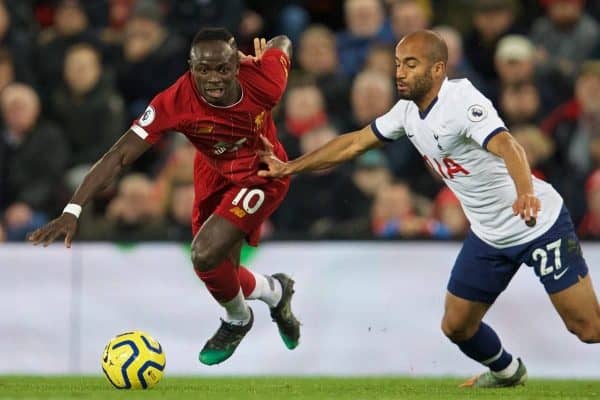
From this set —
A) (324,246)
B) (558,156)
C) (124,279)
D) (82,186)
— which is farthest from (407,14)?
(82,186)

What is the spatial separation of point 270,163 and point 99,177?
115 cm

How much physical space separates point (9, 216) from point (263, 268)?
2.77 m

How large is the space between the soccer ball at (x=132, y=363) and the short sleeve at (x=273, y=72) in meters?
1.81

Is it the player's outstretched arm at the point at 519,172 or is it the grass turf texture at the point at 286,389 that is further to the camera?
the grass turf texture at the point at 286,389

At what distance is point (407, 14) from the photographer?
14.0 meters

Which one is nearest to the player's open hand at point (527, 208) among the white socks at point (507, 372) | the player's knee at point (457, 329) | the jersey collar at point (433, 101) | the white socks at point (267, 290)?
the jersey collar at point (433, 101)

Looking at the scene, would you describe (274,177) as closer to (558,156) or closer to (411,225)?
(411,225)

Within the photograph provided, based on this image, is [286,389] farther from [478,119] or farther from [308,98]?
[308,98]

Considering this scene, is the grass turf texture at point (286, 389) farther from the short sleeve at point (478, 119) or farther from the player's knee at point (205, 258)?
the short sleeve at point (478, 119)

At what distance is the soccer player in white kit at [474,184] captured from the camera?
8844mm

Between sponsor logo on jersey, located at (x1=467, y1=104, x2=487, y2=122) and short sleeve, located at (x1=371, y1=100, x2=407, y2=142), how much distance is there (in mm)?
585

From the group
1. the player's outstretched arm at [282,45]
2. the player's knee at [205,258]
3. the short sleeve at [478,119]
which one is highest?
the player's outstretched arm at [282,45]

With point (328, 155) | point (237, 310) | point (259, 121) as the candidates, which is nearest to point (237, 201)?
point (259, 121)

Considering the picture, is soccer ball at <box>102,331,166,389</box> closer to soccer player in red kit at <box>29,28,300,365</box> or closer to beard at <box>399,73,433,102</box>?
soccer player in red kit at <box>29,28,300,365</box>
